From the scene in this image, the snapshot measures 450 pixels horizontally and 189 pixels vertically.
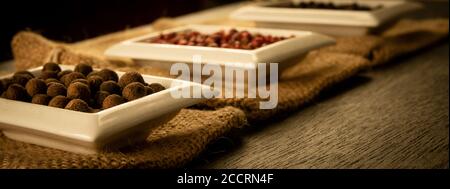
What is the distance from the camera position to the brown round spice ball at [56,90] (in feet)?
3.22

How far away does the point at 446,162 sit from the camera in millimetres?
971

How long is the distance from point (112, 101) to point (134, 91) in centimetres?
4

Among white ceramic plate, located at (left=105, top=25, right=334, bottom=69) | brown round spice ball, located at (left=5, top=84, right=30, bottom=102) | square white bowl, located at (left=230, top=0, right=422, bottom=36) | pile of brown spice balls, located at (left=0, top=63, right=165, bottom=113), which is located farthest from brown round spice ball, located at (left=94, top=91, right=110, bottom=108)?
square white bowl, located at (left=230, top=0, right=422, bottom=36)

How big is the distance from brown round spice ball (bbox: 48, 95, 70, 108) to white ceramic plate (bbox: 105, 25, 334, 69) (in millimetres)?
463

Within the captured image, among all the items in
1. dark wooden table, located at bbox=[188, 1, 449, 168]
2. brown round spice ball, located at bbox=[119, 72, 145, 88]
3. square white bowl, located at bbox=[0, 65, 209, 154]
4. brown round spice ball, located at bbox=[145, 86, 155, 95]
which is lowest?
dark wooden table, located at bbox=[188, 1, 449, 168]

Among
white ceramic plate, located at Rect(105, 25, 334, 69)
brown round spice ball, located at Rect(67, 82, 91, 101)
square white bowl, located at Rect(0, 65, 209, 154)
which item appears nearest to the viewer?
square white bowl, located at Rect(0, 65, 209, 154)

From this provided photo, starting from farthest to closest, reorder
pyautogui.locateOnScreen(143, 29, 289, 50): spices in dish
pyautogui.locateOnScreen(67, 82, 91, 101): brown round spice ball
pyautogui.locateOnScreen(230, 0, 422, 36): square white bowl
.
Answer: pyautogui.locateOnScreen(230, 0, 422, 36): square white bowl
pyautogui.locateOnScreen(143, 29, 289, 50): spices in dish
pyautogui.locateOnScreen(67, 82, 91, 101): brown round spice ball

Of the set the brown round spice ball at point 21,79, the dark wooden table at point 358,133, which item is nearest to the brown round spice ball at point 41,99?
the brown round spice ball at point 21,79

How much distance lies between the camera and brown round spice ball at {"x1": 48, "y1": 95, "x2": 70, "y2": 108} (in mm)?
931

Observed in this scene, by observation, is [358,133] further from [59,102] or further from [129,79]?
[59,102]

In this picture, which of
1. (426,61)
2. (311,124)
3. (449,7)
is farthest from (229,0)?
(311,124)

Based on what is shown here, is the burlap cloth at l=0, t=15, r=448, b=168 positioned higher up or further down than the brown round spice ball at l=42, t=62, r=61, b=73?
further down

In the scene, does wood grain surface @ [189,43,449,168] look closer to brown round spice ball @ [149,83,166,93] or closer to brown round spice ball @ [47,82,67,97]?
brown round spice ball @ [149,83,166,93]
